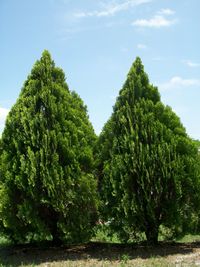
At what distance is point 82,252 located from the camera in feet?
33.2

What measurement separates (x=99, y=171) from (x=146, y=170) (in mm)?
1769

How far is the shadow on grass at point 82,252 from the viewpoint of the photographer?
30.3 feet

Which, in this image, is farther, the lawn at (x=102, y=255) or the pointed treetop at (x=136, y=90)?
the pointed treetop at (x=136, y=90)

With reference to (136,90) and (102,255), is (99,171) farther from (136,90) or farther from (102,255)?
(136,90)

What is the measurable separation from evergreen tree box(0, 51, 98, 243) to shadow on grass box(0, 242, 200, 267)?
41 cm

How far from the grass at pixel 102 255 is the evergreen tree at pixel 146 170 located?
0.53 m

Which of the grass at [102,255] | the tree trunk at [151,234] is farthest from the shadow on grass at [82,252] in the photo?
the tree trunk at [151,234]

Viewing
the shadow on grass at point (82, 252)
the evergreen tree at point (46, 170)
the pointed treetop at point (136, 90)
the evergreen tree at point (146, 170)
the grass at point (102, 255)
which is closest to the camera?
the grass at point (102, 255)

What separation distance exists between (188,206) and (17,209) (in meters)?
4.29

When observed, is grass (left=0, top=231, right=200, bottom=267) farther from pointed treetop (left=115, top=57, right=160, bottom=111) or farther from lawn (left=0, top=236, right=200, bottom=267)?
pointed treetop (left=115, top=57, right=160, bottom=111)

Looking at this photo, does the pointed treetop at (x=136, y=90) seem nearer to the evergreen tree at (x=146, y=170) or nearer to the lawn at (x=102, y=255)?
the evergreen tree at (x=146, y=170)

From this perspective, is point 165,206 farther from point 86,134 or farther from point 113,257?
point 86,134

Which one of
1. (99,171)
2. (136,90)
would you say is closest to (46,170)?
(99,171)

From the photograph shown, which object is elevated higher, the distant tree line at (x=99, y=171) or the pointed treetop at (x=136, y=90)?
the pointed treetop at (x=136, y=90)
